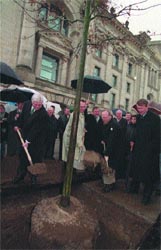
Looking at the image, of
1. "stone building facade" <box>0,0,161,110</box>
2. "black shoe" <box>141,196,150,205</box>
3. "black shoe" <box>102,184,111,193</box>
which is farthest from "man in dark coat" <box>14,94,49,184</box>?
"stone building facade" <box>0,0,161,110</box>

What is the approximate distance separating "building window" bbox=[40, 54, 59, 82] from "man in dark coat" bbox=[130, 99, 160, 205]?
18.8 metres

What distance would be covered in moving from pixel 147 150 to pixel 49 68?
20138mm

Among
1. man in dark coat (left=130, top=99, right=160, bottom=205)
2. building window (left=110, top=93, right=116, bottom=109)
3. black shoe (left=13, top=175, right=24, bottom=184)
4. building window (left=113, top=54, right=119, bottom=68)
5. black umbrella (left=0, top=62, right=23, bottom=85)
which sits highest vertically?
building window (left=113, top=54, right=119, bottom=68)

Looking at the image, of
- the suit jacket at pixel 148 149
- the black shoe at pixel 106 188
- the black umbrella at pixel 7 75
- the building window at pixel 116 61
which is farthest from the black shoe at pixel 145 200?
the building window at pixel 116 61

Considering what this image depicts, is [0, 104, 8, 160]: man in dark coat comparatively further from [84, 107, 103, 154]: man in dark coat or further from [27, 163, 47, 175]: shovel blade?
[84, 107, 103, 154]: man in dark coat

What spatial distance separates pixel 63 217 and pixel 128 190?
5.99ft

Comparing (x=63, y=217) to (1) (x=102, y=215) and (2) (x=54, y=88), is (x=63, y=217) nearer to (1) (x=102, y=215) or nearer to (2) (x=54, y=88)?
(1) (x=102, y=215)

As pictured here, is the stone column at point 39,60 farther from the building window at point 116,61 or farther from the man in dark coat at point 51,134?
the man in dark coat at point 51,134

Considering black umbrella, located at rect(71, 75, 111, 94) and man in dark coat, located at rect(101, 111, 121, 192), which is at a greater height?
black umbrella, located at rect(71, 75, 111, 94)

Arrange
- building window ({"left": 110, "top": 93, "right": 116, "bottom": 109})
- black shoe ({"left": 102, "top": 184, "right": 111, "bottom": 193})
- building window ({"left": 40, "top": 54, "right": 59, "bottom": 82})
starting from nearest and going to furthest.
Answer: black shoe ({"left": 102, "top": 184, "right": 111, "bottom": 193}), building window ({"left": 40, "top": 54, "right": 59, "bottom": 82}), building window ({"left": 110, "top": 93, "right": 116, "bottom": 109})

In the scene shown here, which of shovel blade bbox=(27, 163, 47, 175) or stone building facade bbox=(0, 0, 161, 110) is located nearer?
shovel blade bbox=(27, 163, 47, 175)

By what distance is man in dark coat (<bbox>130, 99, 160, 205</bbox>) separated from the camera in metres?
4.33

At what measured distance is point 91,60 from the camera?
2694 centimetres

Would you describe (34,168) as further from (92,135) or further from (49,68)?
(49,68)
